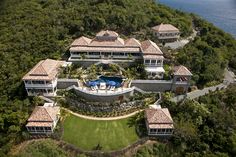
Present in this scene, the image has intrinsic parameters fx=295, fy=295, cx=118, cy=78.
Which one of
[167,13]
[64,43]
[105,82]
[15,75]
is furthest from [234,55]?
[15,75]

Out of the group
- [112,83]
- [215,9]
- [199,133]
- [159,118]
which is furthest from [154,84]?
[215,9]

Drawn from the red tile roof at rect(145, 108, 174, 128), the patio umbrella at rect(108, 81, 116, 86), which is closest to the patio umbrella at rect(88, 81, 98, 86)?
the patio umbrella at rect(108, 81, 116, 86)

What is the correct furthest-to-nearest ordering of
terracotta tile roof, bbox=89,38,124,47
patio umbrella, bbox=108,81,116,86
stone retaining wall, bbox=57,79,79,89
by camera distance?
terracotta tile roof, bbox=89,38,124,47 → patio umbrella, bbox=108,81,116,86 → stone retaining wall, bbox=57,79,79,89

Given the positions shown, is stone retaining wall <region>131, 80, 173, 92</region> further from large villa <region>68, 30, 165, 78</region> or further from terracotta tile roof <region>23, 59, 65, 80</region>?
terracotta tile roof <region>23, 59, 65, 80</region>

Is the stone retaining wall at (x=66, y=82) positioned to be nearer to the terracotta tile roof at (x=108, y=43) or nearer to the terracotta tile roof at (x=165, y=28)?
the terracotta tile roof at (x=108, y=43)

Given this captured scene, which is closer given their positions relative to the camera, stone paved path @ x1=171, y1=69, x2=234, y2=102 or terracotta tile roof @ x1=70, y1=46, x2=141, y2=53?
stone paved path @ x1=171, y1=69, x2=234, y2=102

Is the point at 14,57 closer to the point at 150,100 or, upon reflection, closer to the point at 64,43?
the point at 64,43

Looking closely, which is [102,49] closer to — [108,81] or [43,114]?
[108,81]

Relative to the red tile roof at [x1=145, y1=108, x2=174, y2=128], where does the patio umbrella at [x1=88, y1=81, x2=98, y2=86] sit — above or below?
above
